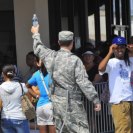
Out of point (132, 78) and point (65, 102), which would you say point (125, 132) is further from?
point (65, 102)

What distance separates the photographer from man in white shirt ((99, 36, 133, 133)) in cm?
767

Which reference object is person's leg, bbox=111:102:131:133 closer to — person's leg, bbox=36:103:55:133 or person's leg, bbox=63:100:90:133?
person's leg, bbox=36:103:55:133

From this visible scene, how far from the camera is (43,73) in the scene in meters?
7.84

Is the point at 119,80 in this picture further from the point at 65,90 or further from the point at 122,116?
the point at 65,90

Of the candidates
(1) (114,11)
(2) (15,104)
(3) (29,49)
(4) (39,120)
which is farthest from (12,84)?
(1) (114,11)

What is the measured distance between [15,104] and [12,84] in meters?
0.29

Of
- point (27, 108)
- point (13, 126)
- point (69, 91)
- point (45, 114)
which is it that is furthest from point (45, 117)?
point (69, 91)

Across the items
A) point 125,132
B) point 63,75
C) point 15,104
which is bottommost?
point 125,132

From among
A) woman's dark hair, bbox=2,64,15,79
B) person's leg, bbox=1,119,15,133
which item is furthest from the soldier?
person's leg, bbox=1,119,15,133

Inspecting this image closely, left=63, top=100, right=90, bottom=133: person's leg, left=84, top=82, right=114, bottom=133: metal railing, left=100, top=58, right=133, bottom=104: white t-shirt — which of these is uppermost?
left=100, top=58, right=133, bottom=104: white t-shirt

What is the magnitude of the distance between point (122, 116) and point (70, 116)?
129 cm

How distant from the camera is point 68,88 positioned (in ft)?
21.8

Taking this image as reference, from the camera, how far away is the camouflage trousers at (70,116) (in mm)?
6673

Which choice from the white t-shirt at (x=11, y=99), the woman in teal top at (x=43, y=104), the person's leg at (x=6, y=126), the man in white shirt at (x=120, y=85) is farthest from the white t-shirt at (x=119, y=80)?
the person's leg at (x=6, y=126)
